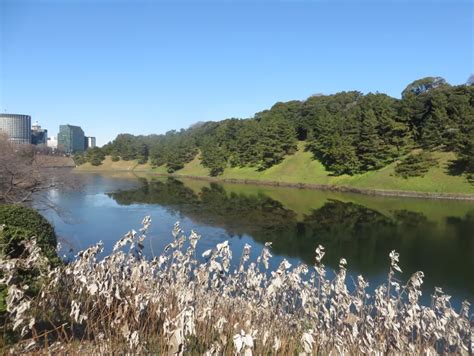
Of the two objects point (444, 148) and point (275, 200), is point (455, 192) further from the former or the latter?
point (275, 200)

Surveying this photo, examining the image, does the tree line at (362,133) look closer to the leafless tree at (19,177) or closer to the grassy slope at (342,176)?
the grassy slope at (342,176)

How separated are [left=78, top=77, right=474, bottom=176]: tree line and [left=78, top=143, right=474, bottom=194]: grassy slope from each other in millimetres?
1228

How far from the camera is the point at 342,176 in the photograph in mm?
52062

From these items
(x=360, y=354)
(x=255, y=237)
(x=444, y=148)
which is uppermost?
(x=444, y=148)

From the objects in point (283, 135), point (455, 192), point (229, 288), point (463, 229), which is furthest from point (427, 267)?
point (283, 135)

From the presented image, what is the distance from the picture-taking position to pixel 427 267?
15.1 metres

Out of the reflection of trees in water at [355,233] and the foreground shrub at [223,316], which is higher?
the foreground shrub at [223,316]

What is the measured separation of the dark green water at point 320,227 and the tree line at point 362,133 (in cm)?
1113

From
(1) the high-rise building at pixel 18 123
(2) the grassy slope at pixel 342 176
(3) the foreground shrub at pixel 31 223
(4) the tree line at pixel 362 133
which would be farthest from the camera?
(1) the high-rise building at pixel 18 123

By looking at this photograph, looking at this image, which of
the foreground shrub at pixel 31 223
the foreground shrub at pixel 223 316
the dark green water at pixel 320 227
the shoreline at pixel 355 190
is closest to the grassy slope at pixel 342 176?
the shoreline at pixel 355 190

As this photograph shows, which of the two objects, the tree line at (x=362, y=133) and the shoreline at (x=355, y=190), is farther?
the tree line at (x=362, y=133)

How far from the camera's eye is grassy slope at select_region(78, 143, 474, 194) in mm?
41188

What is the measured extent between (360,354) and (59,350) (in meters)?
2.91

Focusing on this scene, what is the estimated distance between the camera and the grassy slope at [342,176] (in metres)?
41.2
